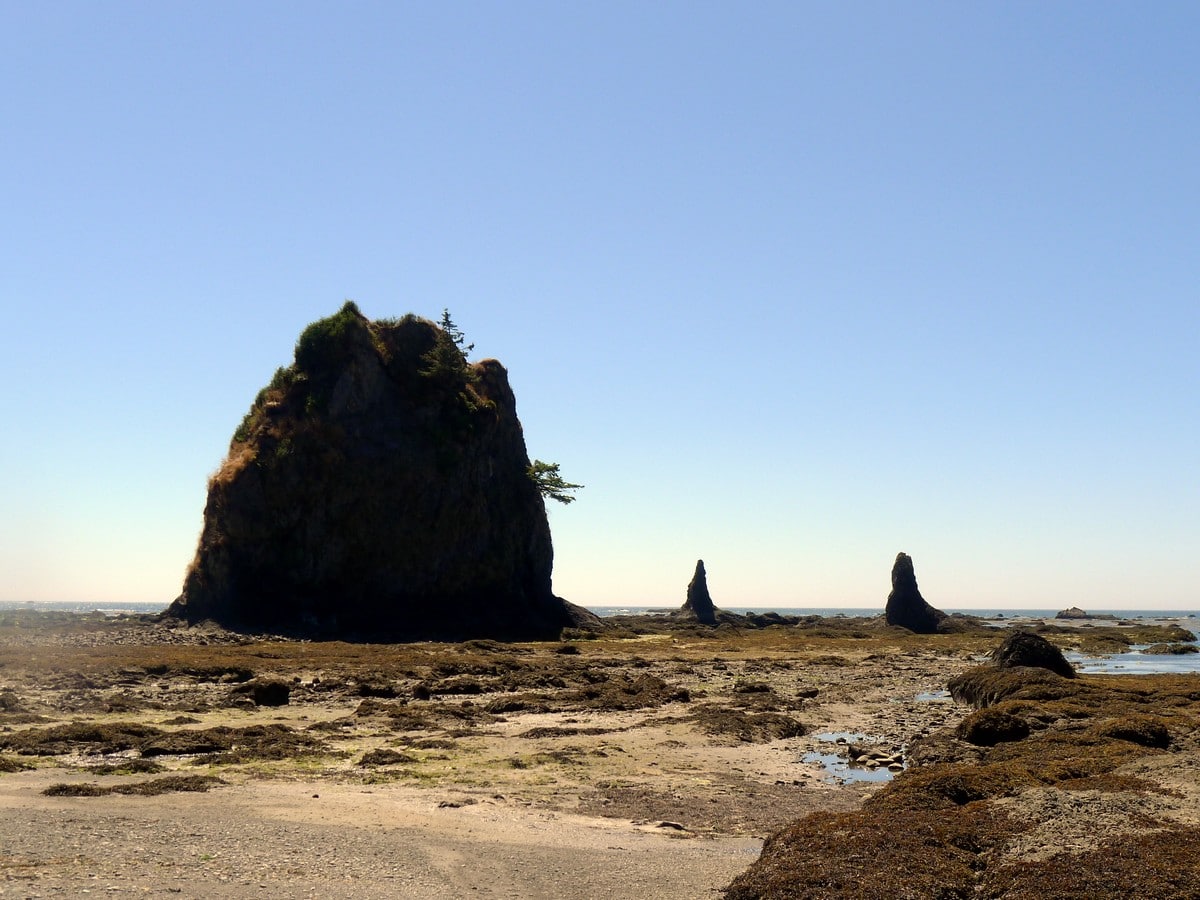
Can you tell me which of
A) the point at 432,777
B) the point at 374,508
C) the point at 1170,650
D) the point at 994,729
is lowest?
the point at 1170,650

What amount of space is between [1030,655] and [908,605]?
6842 centimetres

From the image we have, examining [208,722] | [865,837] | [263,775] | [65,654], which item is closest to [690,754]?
[263,775]

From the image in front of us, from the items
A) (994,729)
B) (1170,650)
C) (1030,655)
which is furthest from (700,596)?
(994,729)

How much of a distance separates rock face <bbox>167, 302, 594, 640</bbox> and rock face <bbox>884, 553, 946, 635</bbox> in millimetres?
37682

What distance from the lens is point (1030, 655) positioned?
3152cm

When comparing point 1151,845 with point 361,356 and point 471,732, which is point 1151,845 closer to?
point 471,732

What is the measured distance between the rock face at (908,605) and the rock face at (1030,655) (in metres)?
65.7

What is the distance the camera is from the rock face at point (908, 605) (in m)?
96.0

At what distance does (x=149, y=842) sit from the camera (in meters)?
12.4

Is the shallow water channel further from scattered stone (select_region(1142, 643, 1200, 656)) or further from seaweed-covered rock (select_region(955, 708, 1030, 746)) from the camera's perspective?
scattered stone (select_region(1142, 643, 1200, 656))

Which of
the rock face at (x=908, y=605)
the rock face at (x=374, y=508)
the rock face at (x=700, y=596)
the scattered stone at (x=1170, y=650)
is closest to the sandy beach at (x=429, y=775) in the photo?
the rock face at (x=374, y=508)

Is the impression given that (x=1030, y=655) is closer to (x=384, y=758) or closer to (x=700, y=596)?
(x=384, y=758)

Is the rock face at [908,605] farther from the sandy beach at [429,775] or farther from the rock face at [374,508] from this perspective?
the sandy beach at [429,775]

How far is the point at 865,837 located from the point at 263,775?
456 inches
